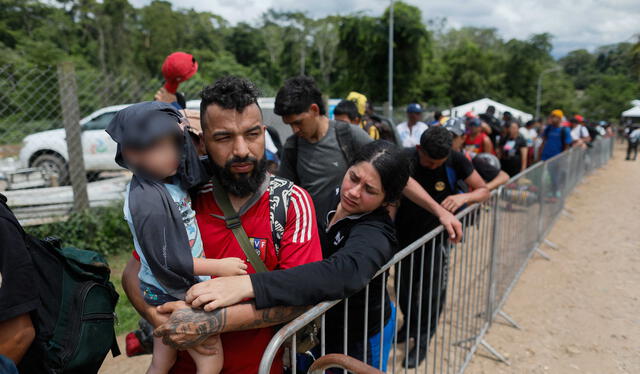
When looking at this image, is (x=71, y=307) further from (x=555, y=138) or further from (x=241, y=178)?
(x=555, y=138)

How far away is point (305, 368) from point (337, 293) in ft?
2.28

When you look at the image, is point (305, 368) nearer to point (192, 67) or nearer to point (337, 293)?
point (337, 293)

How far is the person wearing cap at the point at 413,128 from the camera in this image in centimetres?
665

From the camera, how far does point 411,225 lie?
3.39 meters

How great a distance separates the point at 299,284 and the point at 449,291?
162 inches

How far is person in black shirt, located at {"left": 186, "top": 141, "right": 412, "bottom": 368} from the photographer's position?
1350 millimetres

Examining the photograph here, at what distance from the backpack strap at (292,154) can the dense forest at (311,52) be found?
1881 cm

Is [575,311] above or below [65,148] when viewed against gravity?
below

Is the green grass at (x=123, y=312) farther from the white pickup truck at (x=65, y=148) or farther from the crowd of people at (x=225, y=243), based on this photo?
the crowd of people at (x=225, y=243)

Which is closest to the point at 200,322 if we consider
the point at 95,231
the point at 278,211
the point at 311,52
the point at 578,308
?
the point at 278,211

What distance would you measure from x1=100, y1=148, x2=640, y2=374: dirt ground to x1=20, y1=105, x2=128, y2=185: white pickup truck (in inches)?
129

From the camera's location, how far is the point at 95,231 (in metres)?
5.17

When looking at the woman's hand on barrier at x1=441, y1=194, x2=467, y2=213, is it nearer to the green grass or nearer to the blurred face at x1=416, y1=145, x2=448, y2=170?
the blurred face at x1=416, y1=145, x2=448, y2=170

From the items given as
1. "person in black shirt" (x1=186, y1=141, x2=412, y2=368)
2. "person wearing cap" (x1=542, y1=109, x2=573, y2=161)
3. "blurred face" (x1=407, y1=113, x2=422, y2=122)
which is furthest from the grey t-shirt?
"person wearing cap" (x1=542, y1=109, x2=573, y2=161)
